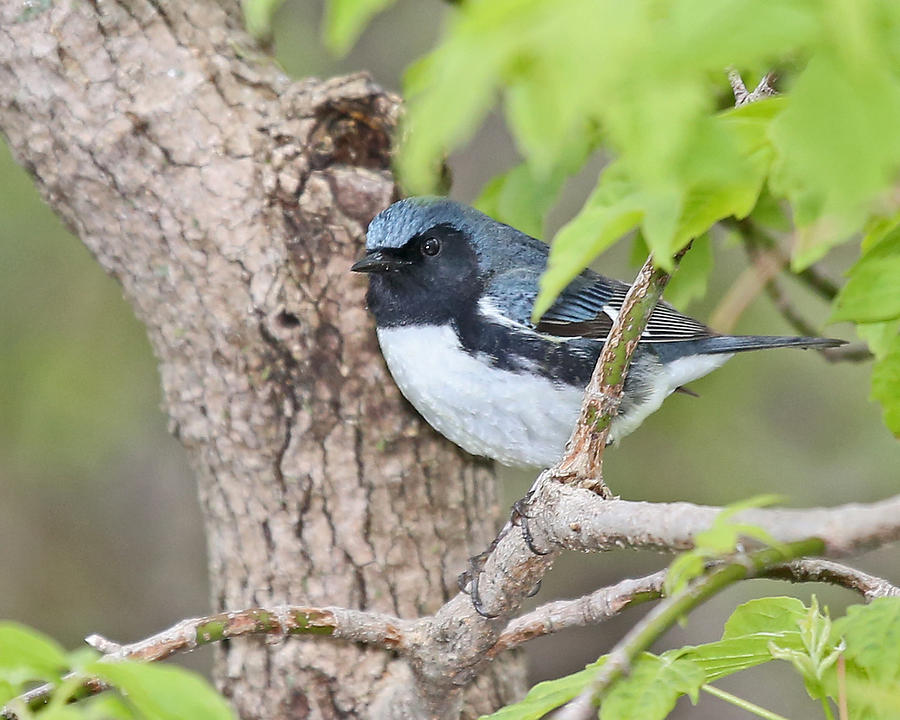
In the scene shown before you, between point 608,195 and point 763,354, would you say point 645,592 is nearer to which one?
point 608,195

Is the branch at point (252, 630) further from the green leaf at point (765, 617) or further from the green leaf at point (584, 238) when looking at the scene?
the green leaf at point (584, 238)

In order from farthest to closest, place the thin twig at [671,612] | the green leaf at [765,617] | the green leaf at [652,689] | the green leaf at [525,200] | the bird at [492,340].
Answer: the bird at [492,340]
the green leaf at [525,200]
the green leaf at [765,617]
the green leaf at [652,689]
the thin twig at [671,612]

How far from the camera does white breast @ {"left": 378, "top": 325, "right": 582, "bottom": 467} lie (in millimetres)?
2816

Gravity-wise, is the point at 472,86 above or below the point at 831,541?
above

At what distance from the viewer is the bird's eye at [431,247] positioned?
3136 millimetres

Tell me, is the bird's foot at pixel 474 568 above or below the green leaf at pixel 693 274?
below

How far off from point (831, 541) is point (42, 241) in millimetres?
4522

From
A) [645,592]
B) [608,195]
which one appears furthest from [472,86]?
[645,592]

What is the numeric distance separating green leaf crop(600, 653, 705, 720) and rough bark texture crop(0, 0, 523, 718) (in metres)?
1.28

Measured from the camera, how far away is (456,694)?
106 inches

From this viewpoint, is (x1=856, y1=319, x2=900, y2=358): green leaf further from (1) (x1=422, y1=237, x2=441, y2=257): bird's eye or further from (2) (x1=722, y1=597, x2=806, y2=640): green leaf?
(1) (x1=422, y1=237, x2=441, y2=257): bird's eye

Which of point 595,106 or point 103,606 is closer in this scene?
point 595,106

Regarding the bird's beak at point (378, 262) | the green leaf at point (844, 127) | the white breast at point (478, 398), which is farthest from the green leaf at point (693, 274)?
the green leaf at point (844, 127)

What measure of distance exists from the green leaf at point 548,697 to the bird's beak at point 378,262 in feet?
4.46
